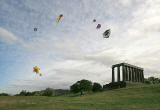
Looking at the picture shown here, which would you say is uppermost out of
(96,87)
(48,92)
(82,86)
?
(82,86)

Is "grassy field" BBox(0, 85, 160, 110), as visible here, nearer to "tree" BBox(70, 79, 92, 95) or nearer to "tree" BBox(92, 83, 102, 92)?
"tree" BBox(70, 79, 92, 95)

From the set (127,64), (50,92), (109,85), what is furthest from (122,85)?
(50,92)

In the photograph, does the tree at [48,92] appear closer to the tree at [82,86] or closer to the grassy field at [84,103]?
the tree at [82,86]

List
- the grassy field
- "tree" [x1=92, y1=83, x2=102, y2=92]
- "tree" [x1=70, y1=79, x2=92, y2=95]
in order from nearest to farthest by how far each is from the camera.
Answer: the grassy field
"tree" [x1=70, y1=79, x2=92, y2=95]
"tree" [x1=92, y1=83, x2=102, y2=92]

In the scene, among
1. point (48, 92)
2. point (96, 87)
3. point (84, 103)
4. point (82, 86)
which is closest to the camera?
point (84, 103)

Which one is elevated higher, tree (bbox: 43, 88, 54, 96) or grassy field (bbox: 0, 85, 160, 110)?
grassy field (bbox: 0, 85, 160, 110)

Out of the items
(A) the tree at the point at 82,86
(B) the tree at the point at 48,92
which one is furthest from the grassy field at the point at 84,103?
(B) the tree at the point at 48,92

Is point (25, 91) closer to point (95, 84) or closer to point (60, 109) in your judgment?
point (95, 84)

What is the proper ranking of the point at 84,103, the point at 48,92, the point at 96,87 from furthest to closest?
the point at 48,92, the point at 96,87, the point at 84,103

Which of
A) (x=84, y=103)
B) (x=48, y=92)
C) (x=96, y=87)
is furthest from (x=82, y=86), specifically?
(x=84, y=103)

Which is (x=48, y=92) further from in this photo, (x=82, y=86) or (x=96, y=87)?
(x=96, y=87)

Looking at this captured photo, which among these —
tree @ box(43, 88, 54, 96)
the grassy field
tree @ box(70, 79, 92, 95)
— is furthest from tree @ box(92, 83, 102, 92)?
the grassy field

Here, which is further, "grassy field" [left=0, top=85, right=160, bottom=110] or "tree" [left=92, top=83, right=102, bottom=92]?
"tree" [left=92, top=83, right=102, bottom=92]

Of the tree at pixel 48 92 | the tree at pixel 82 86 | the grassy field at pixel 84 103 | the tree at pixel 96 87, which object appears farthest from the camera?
the tree at pixel 48 92
